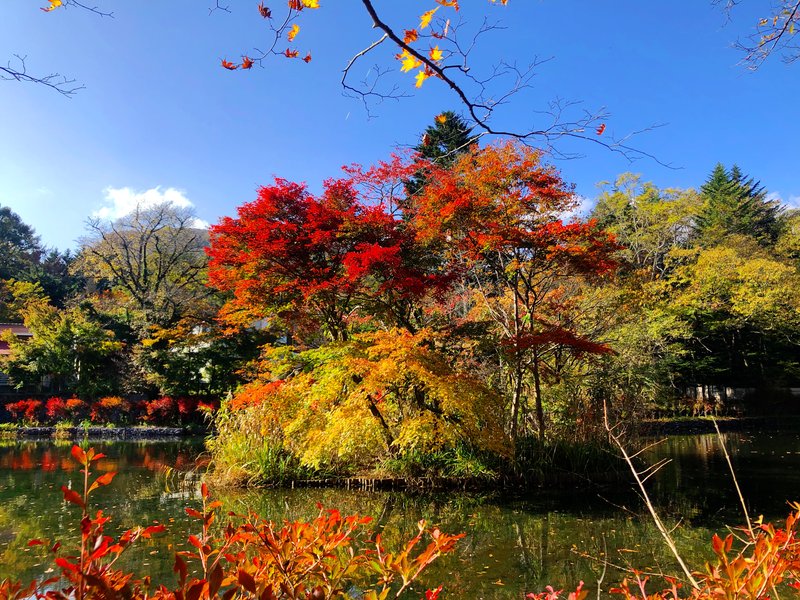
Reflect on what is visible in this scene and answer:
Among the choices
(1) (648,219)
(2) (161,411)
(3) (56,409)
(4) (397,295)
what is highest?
(1) (648,219)

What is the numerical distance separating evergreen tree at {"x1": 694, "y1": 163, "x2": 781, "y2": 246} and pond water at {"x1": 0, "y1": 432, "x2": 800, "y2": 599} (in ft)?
64.6

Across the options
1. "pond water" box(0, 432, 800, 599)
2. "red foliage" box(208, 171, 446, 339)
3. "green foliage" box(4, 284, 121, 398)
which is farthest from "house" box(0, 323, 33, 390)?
"red foliage" box(208, 171, 446, 339)

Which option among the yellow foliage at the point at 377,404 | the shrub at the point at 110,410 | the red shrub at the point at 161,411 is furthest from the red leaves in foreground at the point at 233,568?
the shrub at the point at 110,410

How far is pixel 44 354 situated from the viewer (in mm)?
14984

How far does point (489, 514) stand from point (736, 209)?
2683 centimetres

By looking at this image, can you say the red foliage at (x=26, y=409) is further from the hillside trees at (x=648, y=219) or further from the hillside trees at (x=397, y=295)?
the hillside trees at (x=648, y=219)

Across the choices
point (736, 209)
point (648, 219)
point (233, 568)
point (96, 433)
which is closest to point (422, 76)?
point (233, 568)

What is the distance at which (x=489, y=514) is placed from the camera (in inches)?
212

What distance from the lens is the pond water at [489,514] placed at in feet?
12.4

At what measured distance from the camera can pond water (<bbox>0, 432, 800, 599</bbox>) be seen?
3768 millimetres

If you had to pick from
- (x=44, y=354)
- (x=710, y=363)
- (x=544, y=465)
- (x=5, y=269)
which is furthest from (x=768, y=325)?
(x=5, y=269)

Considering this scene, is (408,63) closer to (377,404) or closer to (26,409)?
(377,404)

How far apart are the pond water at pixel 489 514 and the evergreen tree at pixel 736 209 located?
A: 19.7 m

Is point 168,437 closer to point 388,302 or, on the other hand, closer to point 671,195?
point 388,302
